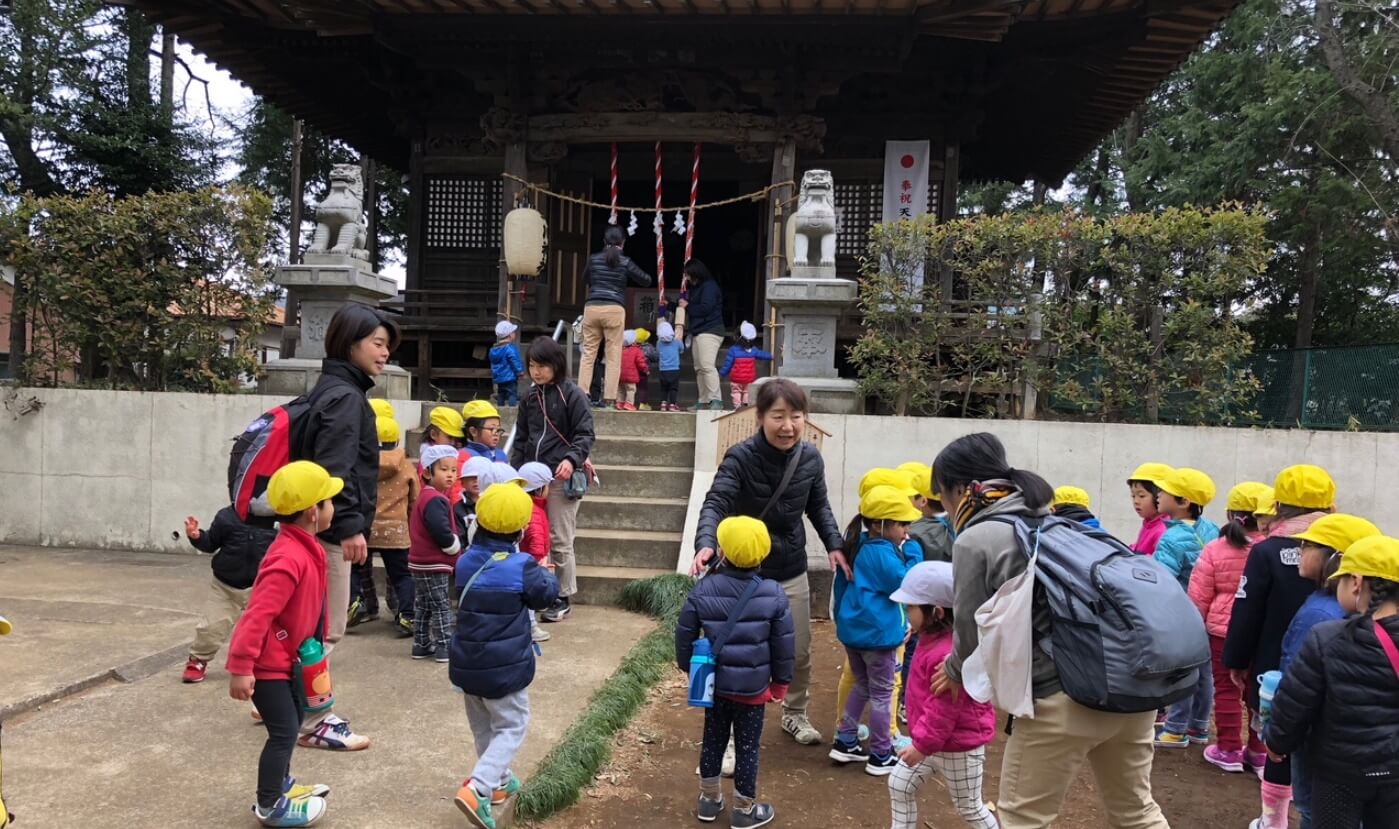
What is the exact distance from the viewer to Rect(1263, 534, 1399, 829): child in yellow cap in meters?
2.51

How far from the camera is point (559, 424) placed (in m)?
5.55

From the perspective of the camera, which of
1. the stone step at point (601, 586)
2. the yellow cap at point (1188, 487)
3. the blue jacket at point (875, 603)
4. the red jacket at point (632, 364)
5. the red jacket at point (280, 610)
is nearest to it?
the red jacket at point (280, 610)

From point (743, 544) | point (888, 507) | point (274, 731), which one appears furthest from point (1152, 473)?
point (274, 731)

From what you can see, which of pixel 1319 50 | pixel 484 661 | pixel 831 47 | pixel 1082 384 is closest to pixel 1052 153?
pixel 1319 50

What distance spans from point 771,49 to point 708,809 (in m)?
8.67

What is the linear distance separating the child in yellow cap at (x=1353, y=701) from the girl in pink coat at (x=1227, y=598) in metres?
1.42

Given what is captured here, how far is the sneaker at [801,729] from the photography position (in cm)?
406

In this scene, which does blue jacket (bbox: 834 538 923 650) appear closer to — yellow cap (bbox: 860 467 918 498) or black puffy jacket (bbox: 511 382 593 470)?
yellow cap (bbox: 860 467 918 498)

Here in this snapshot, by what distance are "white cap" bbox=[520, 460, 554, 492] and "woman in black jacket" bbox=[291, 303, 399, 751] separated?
53.2 inches

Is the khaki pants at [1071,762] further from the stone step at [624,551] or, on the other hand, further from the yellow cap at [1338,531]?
the stone step at [624,551]

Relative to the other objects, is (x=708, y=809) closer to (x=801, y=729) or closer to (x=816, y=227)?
(x=801, y=729)

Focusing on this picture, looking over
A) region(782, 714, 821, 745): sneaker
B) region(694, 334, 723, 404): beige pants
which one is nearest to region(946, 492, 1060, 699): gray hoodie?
region(782, 714, 821, 745): sneaker

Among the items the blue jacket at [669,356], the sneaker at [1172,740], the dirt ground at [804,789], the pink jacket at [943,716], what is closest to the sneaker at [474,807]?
the dirt ground at [804,789]

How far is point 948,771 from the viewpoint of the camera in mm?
2932
